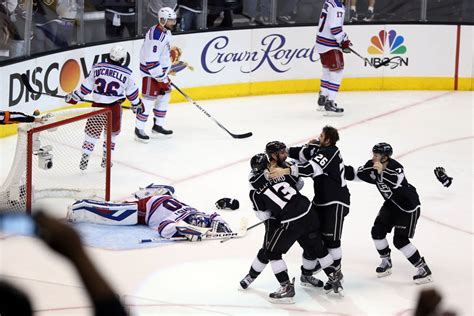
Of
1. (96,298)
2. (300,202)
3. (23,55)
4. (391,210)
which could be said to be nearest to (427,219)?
(391,210)

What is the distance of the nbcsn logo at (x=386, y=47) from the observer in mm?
10844

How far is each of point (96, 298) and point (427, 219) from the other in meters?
5.81

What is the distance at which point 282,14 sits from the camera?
34.8 feet

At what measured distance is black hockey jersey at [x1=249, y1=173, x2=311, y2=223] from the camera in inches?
196

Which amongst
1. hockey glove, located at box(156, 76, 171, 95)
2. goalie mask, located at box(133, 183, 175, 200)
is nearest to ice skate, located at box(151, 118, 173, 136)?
hockey glove, located at box(156, 76, 171, 95)

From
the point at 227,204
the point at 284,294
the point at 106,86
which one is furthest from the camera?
the point at 106,86

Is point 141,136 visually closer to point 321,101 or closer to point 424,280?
point 321,101

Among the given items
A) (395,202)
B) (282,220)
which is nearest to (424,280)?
(395,202)

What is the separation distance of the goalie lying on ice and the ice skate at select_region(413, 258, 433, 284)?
4.31 ft

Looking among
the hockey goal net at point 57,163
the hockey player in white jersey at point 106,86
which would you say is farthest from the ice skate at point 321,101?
the hockey goal net at point 57,163

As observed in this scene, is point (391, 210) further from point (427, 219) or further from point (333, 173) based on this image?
point (427, 219)

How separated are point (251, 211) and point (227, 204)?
0.60ft

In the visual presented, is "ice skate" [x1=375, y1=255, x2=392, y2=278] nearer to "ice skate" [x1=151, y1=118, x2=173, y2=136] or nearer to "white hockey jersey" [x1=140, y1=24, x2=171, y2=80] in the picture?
"white hockey jersey" [x1=140, y1=24, x2=171, y2=80]

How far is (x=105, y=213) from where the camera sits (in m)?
6.29
